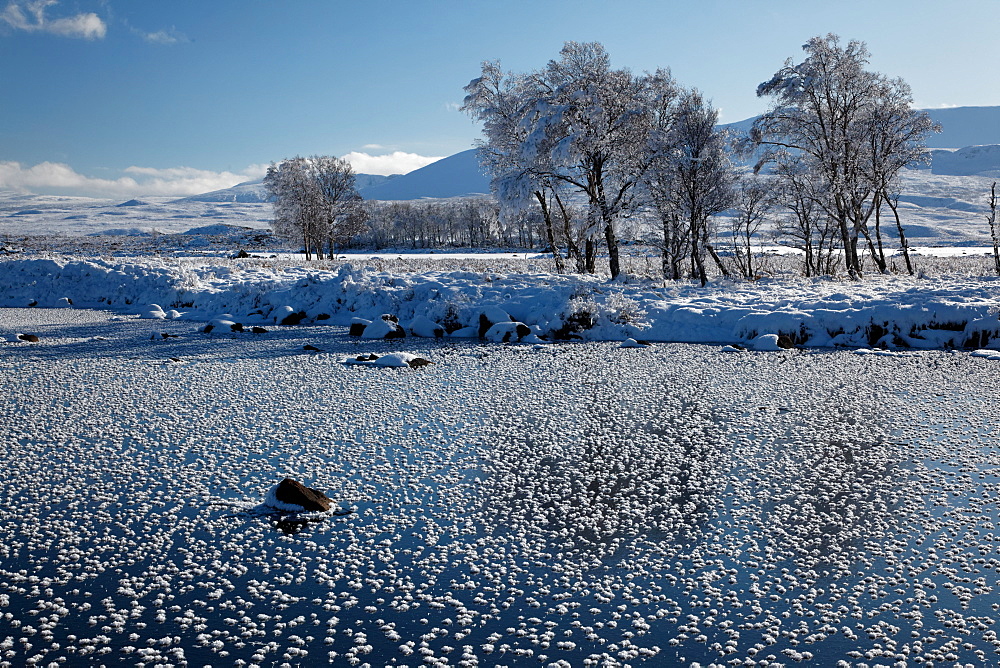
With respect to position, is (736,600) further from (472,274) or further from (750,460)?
(472,274)

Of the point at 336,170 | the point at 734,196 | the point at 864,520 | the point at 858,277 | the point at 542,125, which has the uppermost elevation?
the point at 336,170

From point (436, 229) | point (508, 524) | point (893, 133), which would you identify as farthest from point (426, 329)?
point (436, 229)

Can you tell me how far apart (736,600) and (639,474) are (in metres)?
2.76

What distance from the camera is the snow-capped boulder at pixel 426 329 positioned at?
19719 millimetres

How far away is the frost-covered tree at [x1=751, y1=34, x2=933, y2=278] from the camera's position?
24.1 m

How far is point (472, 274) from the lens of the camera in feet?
78.4

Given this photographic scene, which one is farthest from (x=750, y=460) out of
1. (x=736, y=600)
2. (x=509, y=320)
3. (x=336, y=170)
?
(x=336, y=170)

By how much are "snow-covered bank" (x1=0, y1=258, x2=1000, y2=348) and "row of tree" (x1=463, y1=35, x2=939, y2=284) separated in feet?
10.2

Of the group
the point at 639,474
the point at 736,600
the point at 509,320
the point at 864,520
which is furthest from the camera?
the point at 509,320

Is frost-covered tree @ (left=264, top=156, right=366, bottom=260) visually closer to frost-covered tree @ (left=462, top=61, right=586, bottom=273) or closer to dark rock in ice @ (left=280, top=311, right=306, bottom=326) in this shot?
frost-covered tree @ (left=462, top=61, right=586, bottom=273)

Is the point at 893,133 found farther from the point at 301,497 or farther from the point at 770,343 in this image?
the point at 301,497

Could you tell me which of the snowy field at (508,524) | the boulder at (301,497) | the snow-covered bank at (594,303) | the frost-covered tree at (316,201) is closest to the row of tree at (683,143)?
the snow-covered bank at (594,303)

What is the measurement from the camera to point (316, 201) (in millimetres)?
46156

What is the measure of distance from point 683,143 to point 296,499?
20.8 meters
